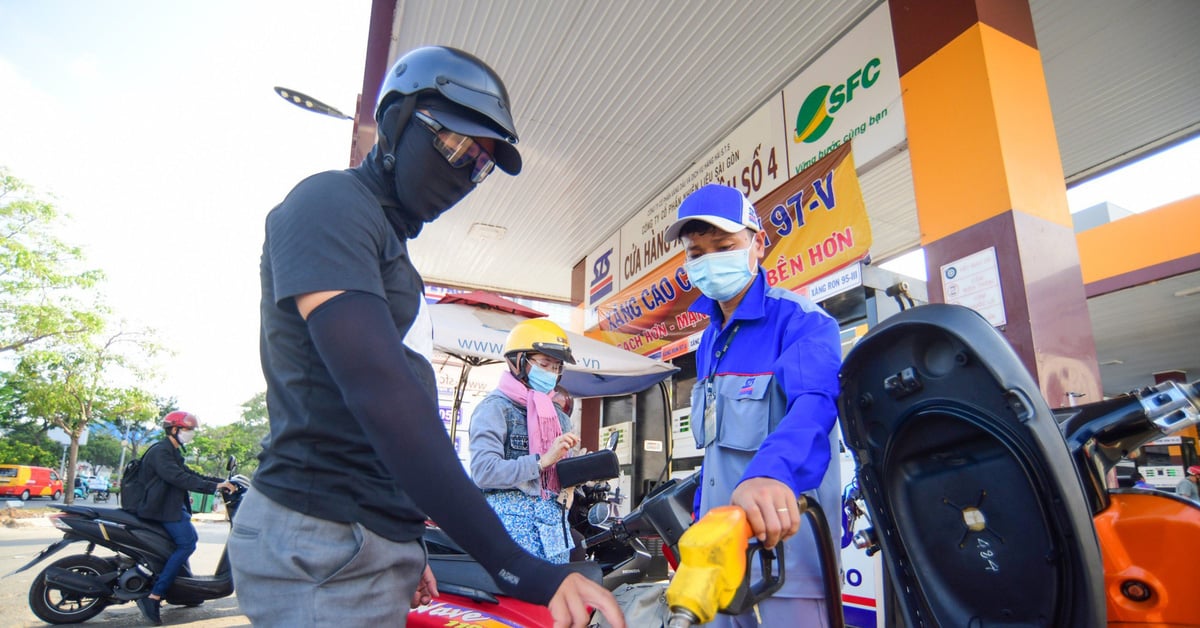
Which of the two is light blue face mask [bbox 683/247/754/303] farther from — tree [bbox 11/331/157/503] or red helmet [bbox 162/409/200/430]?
tree [bbox 11/331/157/503]

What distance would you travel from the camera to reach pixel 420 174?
129 centimetres

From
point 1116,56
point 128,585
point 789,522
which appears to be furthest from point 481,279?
point 789,522

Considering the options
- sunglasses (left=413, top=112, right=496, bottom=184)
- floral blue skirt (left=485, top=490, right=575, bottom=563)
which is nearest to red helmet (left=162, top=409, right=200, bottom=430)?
floral blue skirt (left=485, top=490, right=575, bottom=563)

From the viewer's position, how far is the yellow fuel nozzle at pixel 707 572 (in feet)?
3.06

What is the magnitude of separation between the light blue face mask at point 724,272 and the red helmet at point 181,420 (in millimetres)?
6697

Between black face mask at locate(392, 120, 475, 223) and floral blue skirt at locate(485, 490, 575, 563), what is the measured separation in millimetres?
2236

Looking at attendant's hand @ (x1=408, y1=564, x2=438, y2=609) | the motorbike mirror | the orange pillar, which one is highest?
the orange pillar

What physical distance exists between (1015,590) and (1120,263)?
10996 millimetres

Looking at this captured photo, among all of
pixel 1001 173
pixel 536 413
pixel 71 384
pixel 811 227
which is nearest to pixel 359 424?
pixel 536 413

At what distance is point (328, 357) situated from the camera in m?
0.95

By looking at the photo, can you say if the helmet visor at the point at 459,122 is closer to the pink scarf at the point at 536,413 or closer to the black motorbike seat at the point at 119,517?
the pink scarf at the point at 536,413

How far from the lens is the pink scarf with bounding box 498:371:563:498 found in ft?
11.6

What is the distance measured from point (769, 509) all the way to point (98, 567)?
706 cm

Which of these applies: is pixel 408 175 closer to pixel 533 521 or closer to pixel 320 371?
pixel 320 371
